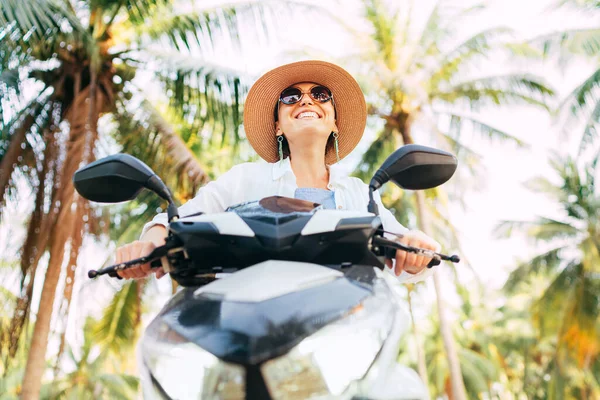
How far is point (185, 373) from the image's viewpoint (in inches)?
37.9

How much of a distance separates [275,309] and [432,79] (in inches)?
479

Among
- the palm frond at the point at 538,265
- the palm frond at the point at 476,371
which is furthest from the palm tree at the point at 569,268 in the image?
the palm frond at the point at 476,371

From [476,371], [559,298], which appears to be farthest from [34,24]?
[476,371]

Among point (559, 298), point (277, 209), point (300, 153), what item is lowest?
point (559, 298)

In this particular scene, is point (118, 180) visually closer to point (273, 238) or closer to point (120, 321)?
point (273, 238)

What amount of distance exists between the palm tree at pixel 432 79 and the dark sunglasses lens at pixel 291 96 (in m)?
9.75

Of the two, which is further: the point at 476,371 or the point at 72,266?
the point at 476,371

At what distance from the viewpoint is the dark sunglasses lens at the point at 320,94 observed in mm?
2092

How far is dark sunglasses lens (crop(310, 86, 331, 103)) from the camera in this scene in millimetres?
2092

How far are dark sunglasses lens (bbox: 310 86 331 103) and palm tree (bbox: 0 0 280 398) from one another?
5.45 metres

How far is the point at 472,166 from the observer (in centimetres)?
1328

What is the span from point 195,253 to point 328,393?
44cm

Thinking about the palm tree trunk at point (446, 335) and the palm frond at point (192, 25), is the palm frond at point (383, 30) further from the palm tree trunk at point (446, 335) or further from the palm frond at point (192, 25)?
the palm frond at point (192, 25)

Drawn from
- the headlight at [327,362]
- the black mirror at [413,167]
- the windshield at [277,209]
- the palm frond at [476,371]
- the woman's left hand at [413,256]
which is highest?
the black mirror at [413,167]
